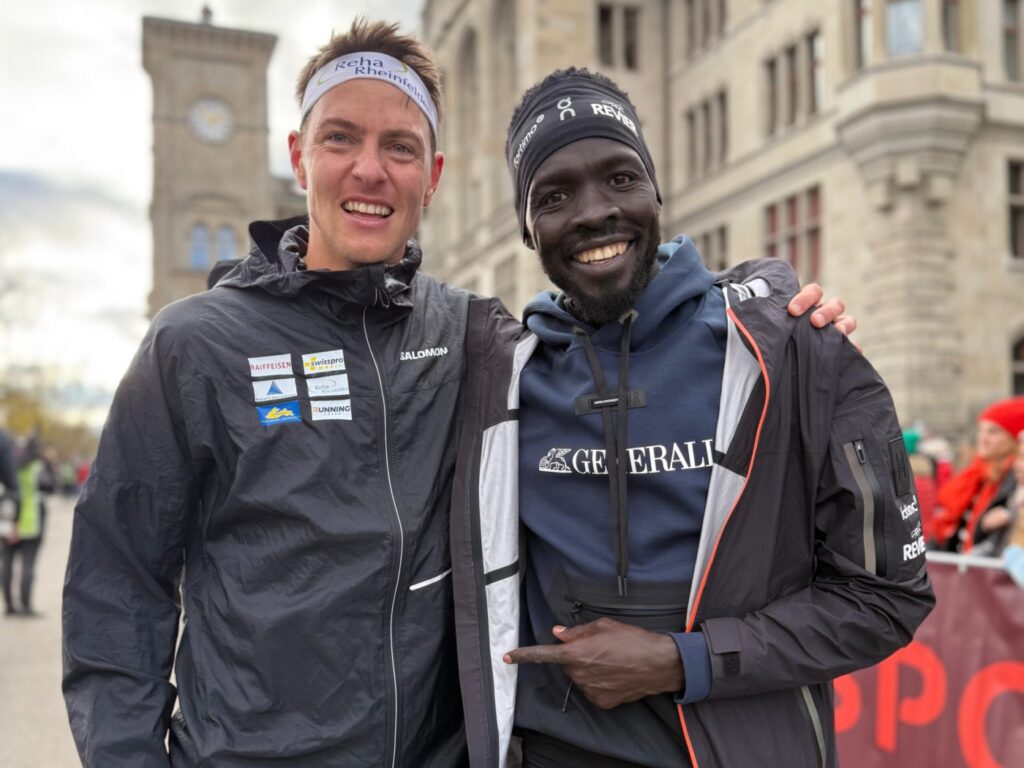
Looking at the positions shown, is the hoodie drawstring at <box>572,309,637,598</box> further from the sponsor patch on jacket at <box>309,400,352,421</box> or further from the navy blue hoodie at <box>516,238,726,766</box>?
the sponsor patch on jacket at <box>309,400,352,421</box>

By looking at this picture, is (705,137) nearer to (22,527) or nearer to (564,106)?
(22,527)

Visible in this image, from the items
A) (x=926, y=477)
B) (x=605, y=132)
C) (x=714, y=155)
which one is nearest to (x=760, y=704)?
(x=605, y=132)

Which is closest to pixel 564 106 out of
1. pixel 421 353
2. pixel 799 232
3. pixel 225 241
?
pixel 421 353

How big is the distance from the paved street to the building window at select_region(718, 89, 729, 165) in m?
19.0

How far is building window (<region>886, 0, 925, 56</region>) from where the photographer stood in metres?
18.1

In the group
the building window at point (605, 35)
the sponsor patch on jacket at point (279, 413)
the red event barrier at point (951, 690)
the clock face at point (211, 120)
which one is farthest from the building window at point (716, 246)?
the clock face at point (211, 120)

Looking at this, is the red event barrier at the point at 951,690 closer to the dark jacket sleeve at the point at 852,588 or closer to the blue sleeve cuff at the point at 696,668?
the dark jacket sleeve at the point at 852,588

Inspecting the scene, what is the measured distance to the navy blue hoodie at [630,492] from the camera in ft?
6.83

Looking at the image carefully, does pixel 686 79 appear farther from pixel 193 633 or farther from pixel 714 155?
pixel 193 633

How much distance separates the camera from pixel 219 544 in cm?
217

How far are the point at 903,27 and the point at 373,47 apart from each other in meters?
18.5

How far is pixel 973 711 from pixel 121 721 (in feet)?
11.7

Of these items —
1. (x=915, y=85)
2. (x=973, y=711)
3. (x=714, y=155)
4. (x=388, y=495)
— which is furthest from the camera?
(x=714, y=155)

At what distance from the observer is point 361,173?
2350 mm
